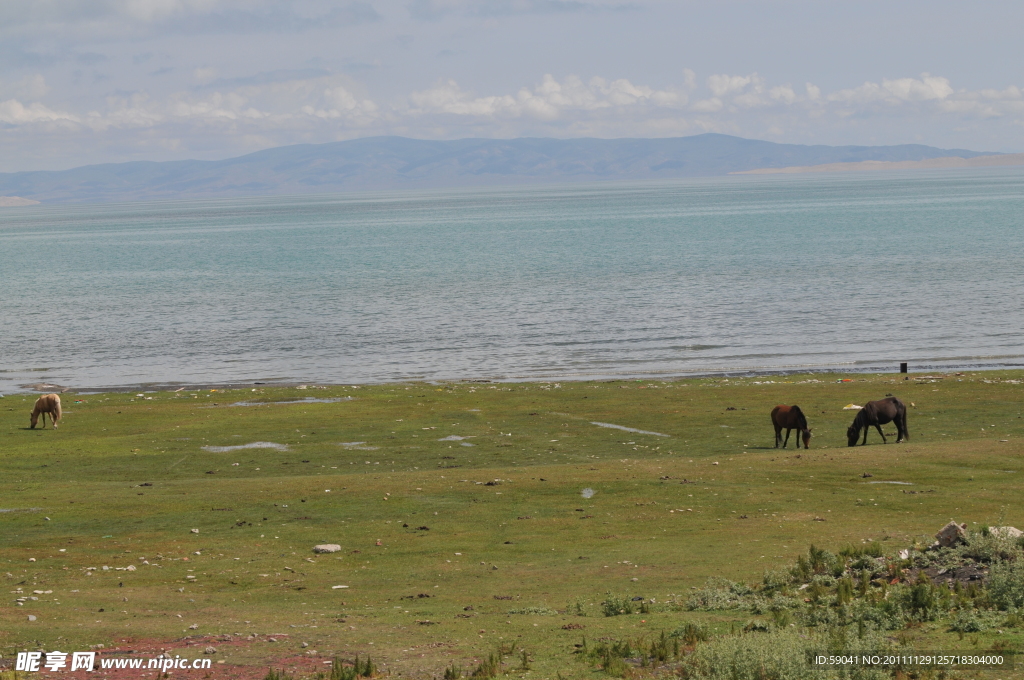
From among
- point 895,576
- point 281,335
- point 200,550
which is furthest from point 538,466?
point 281,335

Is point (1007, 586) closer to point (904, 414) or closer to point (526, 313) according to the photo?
point (904, 414)

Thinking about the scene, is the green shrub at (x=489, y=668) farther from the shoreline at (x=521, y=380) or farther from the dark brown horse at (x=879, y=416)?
the shoreline at (x=521, y=380)

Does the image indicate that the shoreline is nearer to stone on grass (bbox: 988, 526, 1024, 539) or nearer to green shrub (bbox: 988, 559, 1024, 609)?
stone on grass (bbox: 988, 526, 1024, 539)

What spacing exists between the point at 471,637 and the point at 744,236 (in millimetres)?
167091

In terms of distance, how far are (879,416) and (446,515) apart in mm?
16336

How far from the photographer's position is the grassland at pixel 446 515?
601 inches

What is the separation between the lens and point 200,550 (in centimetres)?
2094

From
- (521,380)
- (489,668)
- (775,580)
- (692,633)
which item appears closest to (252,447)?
(521,380)

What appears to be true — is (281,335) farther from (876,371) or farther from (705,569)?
(705,569)

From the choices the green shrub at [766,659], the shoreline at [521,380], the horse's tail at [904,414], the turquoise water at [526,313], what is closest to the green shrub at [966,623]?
the green shrub at [766,659]

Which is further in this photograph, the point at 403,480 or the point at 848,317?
the point at 848,317

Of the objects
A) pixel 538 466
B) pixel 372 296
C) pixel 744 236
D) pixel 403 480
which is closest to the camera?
pixel 403 480

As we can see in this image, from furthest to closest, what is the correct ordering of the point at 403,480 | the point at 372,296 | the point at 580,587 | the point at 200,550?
the point at 372,296, the point at 403,480, the point at 200,550, the point at 580,587

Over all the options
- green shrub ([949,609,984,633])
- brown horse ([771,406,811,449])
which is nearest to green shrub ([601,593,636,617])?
green shrub ([949,609,984,633])
